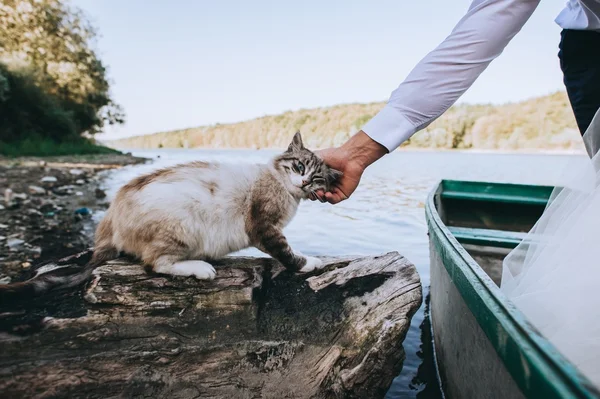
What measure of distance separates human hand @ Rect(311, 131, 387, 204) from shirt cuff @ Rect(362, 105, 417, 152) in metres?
0.07

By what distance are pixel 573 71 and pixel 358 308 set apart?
2000mm

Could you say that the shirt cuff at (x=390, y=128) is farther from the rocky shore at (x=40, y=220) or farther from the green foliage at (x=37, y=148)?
the green foliage at (x=37, y=148)

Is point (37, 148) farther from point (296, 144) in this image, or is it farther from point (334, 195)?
point (334, 195)

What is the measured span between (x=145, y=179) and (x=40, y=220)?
19.2ft

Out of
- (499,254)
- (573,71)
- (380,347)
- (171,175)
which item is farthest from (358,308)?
(499,254)

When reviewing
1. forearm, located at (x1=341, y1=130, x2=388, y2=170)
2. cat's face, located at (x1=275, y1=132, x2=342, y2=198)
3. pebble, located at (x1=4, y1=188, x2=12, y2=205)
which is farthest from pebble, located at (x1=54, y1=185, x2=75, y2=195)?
forearm, located at (x1=341, y1=130, x2=388, y2=170)

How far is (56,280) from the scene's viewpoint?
2.17 m

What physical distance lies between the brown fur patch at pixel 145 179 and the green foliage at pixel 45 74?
21249 millimetres

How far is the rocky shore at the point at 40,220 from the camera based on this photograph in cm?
473

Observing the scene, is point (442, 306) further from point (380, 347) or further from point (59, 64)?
point (59, 64)

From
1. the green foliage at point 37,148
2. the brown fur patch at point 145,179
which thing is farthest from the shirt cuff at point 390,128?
the green foliage at point 37,148

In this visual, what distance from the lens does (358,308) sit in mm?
2109

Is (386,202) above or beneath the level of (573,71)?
beneath

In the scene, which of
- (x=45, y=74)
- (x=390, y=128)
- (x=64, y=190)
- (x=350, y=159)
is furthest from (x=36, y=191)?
(x=45, y=74)
